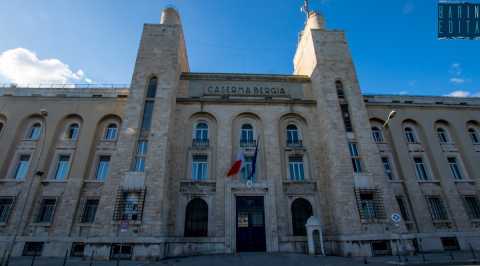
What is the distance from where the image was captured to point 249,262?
14773 millimetres

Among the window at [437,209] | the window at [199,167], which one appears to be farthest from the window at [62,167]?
the window at [437,209]

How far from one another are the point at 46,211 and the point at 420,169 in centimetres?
3552

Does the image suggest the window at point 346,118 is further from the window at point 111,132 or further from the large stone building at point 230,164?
the window at point 111,132

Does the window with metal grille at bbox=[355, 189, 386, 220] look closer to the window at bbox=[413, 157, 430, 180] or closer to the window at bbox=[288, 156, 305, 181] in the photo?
the window at bbox=[288, 156, 305, 181]

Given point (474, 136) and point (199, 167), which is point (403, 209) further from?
point (199, 167)

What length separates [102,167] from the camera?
22453 mm

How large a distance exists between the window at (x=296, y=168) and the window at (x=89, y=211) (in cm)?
1779

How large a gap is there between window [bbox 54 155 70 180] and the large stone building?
0.45ft

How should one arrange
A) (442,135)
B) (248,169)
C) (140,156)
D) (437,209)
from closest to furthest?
(140,156), (248,169), (437,209), (442,135)

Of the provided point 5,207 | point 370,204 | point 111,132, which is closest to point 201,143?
point 111,132

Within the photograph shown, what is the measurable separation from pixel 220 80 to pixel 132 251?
18055 mm

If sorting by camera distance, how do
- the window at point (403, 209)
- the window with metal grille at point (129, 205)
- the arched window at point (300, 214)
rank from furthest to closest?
the window at point (403, 209) < the arched window at point (300, 214) < the window with metal grille at point (129, 205)

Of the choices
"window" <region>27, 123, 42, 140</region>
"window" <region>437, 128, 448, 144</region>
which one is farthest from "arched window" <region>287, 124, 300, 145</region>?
"window" <region>27, 123, 42, 140</region>

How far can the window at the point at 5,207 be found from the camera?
785 inches
